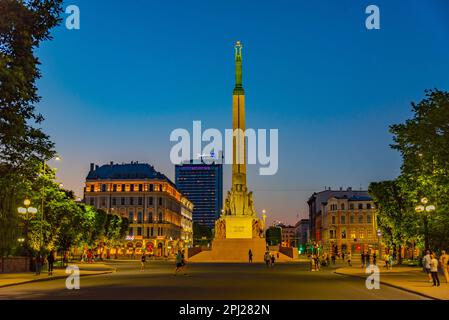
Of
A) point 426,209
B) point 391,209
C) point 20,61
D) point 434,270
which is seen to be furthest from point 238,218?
point 20,61

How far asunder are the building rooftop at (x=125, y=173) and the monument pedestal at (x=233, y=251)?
6502cm

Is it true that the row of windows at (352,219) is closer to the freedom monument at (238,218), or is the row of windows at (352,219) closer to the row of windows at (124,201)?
the row of windows at (124,201)

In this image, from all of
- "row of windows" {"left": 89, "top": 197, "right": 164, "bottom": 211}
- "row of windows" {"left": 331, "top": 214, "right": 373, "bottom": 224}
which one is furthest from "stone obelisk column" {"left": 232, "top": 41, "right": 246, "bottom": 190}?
"row of windows" {"left": 331, "top": 214, "right": 373, "bottom": 224}

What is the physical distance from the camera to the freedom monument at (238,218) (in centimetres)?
8400

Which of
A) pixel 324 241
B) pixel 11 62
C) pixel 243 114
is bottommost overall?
pixel 324 241

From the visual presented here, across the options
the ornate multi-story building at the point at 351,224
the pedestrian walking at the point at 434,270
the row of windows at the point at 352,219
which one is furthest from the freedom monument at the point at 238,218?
the row of windows at the point at 352,219

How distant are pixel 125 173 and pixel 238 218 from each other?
2679 inches

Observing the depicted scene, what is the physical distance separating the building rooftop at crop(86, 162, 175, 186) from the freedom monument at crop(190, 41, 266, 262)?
63.6 meters

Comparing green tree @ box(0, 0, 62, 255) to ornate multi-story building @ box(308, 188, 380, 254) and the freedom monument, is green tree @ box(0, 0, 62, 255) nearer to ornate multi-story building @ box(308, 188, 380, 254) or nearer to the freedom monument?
the freedom monument

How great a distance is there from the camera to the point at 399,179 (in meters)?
50.2

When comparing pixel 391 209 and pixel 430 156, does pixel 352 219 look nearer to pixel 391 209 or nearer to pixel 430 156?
pixel 391 209
